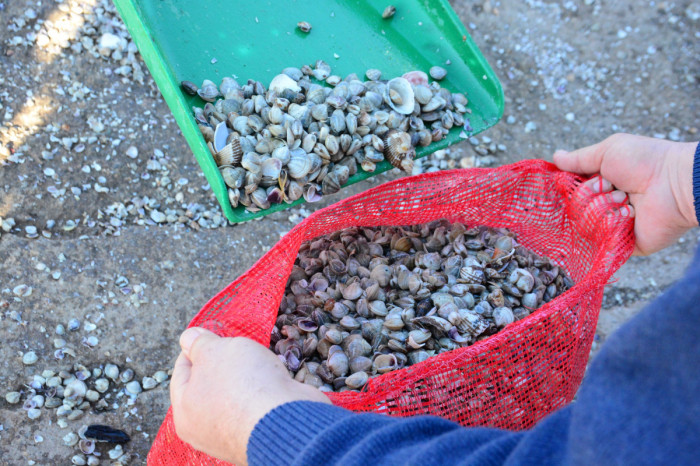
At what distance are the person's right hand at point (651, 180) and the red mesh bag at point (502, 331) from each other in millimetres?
60

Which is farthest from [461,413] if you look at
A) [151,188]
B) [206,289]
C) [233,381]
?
[151,188]

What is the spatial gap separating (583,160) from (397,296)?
74 cm

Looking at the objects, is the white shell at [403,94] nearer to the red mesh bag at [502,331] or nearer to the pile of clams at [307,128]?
the pile of clams at [307,128]

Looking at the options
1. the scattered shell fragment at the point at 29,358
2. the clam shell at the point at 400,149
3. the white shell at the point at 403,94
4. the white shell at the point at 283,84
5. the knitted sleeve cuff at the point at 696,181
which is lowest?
the scattered shell fragment at the point at 29,358

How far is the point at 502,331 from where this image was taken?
1357 mm

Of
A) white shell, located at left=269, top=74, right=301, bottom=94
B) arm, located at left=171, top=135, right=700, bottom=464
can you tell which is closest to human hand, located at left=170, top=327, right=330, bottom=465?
arm, located at left=171, top=135, right=700, bottom=464

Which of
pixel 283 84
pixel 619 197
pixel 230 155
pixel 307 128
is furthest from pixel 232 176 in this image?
pixel 619 197

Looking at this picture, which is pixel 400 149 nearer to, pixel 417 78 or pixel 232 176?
pixel 417 78

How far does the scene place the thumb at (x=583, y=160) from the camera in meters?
1.67

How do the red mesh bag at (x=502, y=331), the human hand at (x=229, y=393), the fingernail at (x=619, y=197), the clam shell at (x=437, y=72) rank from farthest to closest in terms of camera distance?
the clam shell at (x=437, y=72), the fingernail at (x=619, y=197), the red mesh bag at (x=502, y=331), the human hand at (x=229, y=393)

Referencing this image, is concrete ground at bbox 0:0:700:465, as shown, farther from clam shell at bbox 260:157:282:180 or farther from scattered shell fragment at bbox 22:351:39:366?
clam shell at bbox 260:157:282:180

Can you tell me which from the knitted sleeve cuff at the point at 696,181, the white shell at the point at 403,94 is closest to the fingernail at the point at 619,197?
the knitted sleeve cuff at the point at 696,181

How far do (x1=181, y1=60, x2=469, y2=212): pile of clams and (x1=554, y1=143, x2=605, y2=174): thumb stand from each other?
445 mm

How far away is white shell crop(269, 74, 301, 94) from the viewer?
1.92m
